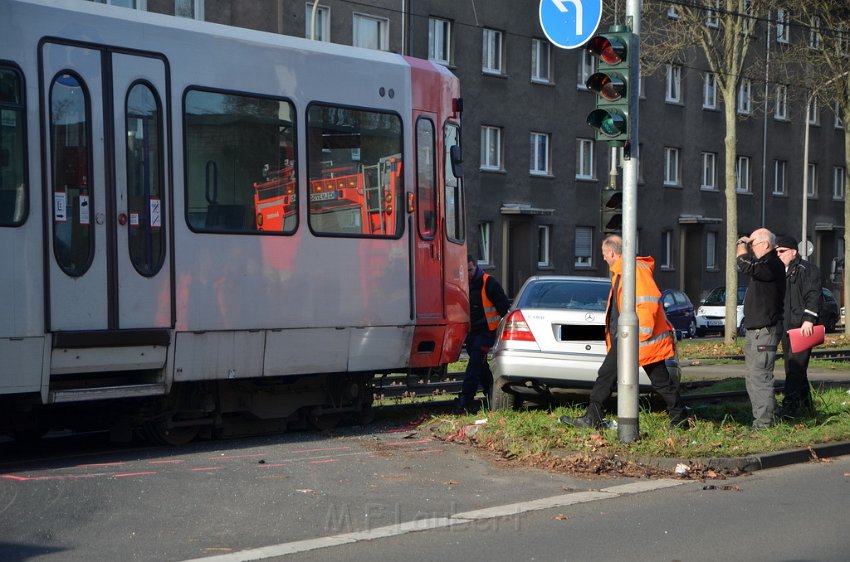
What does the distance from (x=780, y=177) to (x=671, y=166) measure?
740 cm

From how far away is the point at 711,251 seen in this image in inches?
1842

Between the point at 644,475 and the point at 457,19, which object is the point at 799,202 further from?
the point at 644,475

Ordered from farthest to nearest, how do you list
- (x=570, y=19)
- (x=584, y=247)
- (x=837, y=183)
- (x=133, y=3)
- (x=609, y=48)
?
(x=837, y=183) → (x=584, y=247) → (x=133, y=3) → (x=570, y=19) → (x=609, y=48)

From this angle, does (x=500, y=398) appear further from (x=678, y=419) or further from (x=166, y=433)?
(x=166, y=433)

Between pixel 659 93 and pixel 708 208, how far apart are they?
533cm

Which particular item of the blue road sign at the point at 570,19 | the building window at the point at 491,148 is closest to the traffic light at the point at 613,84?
the blue road sign at the point at 570,19

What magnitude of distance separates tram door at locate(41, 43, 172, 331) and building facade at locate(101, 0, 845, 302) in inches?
776

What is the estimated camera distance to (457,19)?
3609cm

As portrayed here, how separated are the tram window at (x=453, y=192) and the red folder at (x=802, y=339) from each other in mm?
3483

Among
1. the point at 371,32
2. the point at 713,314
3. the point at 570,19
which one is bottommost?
the point at 713,314

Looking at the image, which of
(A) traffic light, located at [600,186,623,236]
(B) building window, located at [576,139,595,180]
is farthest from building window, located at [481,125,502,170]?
(A) traffic light, located at [600,186,623,236]

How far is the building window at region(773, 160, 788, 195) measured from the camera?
161 ft

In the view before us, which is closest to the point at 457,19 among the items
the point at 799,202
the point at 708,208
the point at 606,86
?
the point at 708,208

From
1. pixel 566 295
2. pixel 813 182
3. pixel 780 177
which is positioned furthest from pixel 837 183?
pixel 566 295
